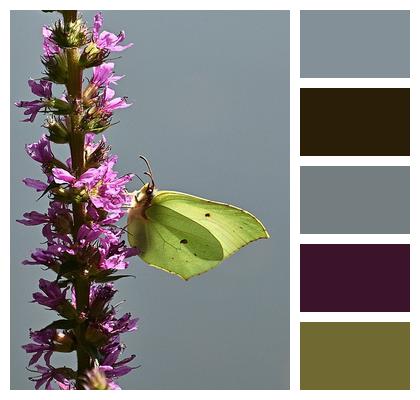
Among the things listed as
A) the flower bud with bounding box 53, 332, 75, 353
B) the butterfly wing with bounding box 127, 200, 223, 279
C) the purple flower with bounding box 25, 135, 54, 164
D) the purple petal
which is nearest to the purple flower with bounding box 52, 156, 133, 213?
the purple petal

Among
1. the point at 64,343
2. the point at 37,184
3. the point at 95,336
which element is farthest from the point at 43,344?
the point at 37,184

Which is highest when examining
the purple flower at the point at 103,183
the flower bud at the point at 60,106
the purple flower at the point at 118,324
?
the flower bud at the point at 60,106

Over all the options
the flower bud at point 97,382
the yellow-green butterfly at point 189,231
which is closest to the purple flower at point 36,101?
the yellow-green butterfly at point 189,231

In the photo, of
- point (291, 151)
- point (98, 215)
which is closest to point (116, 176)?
point (98, 215)

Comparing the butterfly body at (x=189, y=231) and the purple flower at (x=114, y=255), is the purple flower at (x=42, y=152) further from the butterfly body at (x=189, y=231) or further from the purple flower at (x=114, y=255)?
→ the butterfly body at (x=189, y=231)

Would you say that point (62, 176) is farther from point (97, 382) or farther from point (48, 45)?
point (97, 382)

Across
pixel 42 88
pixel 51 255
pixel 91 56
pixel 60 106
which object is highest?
pixel 91 56
